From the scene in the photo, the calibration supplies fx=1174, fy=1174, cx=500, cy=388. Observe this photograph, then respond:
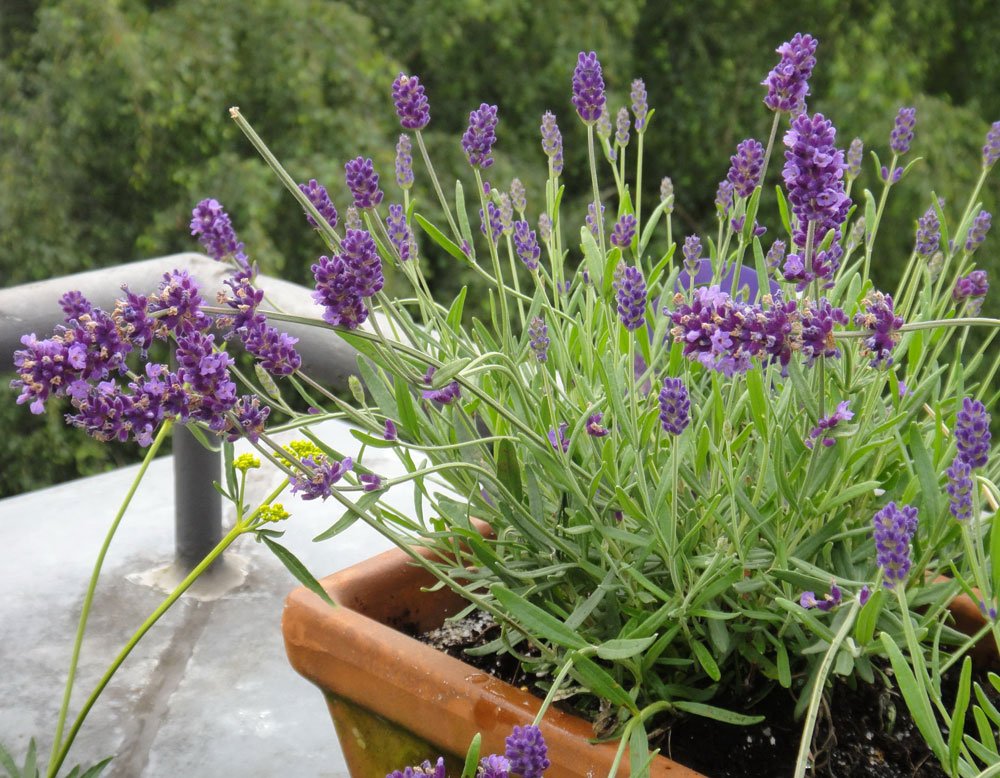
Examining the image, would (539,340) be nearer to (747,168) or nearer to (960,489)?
(747,168)

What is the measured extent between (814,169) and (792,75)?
0.19 m

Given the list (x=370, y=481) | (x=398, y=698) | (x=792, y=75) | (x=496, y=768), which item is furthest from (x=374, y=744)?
(x=792, y=75)

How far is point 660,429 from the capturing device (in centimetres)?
92

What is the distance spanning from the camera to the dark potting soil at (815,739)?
0.89 meters

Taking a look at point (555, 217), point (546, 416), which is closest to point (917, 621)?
point (546, 416)

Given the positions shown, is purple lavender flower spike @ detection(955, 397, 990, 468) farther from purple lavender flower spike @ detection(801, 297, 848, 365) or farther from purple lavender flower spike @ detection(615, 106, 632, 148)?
purple lavender flower spike @ detection(615, 106, 632, 148)

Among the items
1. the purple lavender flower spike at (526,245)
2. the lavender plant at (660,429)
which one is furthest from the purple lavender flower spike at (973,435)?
the purple lavender flower spike at (526,245)

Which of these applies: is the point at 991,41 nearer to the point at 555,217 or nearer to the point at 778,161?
the point at 778,161

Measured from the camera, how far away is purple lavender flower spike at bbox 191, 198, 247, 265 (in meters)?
0.87

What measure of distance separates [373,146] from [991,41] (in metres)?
3.38

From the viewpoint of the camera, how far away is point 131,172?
5242 mm

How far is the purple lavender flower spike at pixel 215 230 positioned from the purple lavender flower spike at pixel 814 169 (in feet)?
1.34

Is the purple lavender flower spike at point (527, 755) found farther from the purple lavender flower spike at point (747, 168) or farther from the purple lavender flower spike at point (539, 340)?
the purple lavender flower spike at point (747, 168)

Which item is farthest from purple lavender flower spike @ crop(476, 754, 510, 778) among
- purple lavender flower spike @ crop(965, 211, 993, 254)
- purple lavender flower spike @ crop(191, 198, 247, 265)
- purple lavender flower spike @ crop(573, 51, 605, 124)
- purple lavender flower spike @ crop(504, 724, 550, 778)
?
purple lavender flower spike @ crop(965, 211, 993, 254)
